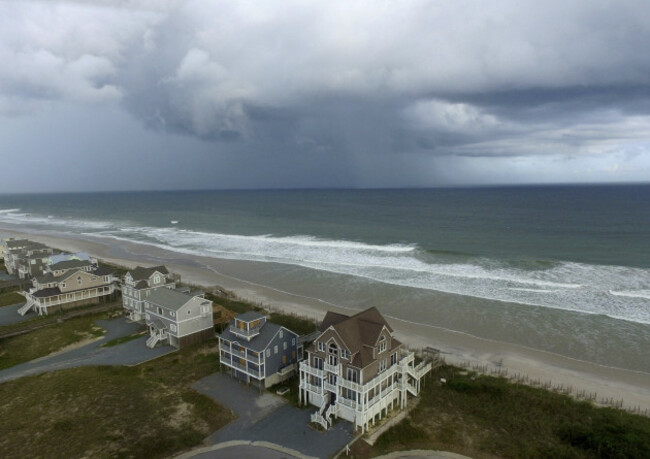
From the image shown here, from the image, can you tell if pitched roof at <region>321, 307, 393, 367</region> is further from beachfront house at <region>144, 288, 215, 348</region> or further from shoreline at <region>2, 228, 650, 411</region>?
beachfront house at <region>144, 288, 215, 348</region>

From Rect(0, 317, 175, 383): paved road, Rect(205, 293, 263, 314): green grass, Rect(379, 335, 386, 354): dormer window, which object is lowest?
Rect(0, 317, 175, 383): paved road

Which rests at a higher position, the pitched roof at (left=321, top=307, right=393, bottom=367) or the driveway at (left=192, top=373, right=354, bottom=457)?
the pitched roof at (left=321, top=307, right=393, bottom=367)

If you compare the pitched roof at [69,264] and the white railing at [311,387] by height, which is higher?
the pitched roof at [69,264]

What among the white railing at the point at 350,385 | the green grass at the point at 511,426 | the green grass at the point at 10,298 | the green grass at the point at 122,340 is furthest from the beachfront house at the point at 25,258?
the green grass at the point at 511,426

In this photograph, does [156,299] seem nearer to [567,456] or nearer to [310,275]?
[310,275]

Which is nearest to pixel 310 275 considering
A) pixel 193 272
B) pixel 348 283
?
pixel 348 283

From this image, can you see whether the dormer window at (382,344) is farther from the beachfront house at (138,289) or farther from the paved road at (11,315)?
the paved road at (11,315)

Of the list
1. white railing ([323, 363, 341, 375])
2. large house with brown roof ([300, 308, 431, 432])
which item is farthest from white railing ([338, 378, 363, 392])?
white railing ([323, 363, 341, 375])
